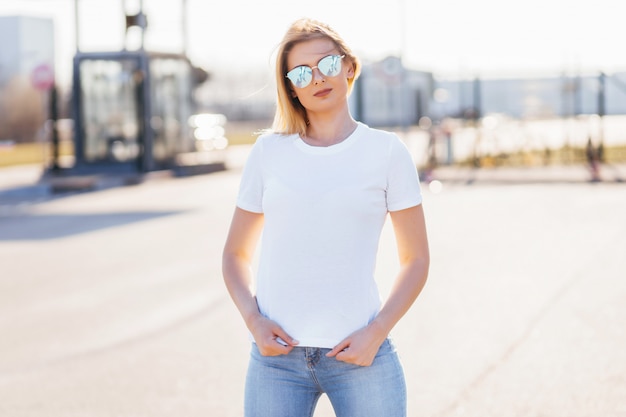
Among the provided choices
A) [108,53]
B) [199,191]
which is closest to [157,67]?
[108,53]

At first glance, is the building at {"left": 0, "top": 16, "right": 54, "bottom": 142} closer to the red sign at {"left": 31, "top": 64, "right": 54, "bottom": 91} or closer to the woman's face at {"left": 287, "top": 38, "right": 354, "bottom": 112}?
the red sign at {"left": 31, "top": 64, "right": 54, "bottom": 91}

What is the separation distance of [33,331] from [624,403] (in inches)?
168

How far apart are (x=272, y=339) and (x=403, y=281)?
1.34 feet

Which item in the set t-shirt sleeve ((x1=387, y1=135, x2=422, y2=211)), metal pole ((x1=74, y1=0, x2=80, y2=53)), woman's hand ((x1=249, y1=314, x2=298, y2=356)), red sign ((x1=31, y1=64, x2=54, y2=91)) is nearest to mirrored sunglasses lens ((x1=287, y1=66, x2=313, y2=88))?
t-shirt sleeve ((x1=387, y1=135, x2=422, y2=211))

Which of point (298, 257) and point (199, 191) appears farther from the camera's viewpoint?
point (199, 191)

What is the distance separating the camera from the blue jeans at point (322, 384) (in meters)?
2.79

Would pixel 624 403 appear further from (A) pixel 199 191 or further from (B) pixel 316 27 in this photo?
(A) pixel 199 191

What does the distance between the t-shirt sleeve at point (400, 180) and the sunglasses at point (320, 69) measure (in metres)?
0.26

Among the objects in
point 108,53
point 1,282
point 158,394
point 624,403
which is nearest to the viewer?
point 624,403

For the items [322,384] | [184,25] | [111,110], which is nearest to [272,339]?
[322,384]

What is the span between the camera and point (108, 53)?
25062mm

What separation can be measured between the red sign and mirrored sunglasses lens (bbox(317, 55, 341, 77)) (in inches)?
885

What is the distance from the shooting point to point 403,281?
9.50ft

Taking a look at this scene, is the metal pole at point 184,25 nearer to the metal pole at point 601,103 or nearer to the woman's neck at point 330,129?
the metal pole at point 601,103
